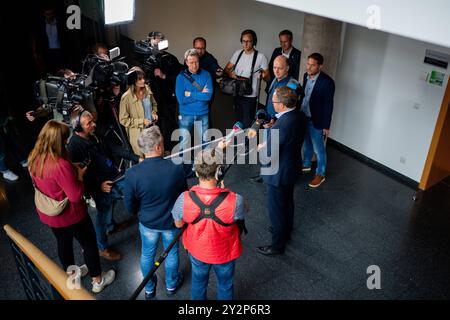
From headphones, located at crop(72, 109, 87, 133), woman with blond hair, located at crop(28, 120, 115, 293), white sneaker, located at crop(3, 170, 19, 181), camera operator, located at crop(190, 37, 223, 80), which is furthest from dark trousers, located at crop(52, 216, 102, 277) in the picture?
camera operator, located at crop(190, 37, 223, 80)

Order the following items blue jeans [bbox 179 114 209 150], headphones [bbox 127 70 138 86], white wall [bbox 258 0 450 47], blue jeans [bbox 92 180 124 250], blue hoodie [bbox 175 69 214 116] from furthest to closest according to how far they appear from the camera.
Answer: blue jeans [bbox 179 114 209 150], blue hoodie [bbox 175 69 214 116], headphones [bbox 127 70 138 86], blue jeans [bbox 92 180 124 250], white wall [bbox 258 0 450 47]

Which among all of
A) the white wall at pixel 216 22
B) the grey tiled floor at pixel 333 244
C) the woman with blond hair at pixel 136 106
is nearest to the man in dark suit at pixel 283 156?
the grey tiled floor at pixel 333 244

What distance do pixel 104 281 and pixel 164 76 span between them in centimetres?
247

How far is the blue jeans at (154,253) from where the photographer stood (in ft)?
10.4

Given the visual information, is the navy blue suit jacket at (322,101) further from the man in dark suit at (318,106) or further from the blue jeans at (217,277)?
the blue jeans at (217,277)

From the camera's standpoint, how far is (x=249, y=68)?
16.8 feet

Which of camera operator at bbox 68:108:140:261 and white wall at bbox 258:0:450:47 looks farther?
camera operator at bbox 68:108:140:261

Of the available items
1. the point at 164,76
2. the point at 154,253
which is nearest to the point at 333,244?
the point at 154,253

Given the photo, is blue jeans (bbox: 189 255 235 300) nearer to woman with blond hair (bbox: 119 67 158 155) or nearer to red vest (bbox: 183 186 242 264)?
red vest (bbox: 183 186 242 264)

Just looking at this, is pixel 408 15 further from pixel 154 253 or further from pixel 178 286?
pixel 178 286

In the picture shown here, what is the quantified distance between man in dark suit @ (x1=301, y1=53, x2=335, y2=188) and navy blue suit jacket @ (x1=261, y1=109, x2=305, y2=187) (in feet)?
3.37

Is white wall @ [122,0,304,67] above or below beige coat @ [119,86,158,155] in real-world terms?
above

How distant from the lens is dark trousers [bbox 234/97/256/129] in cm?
529
